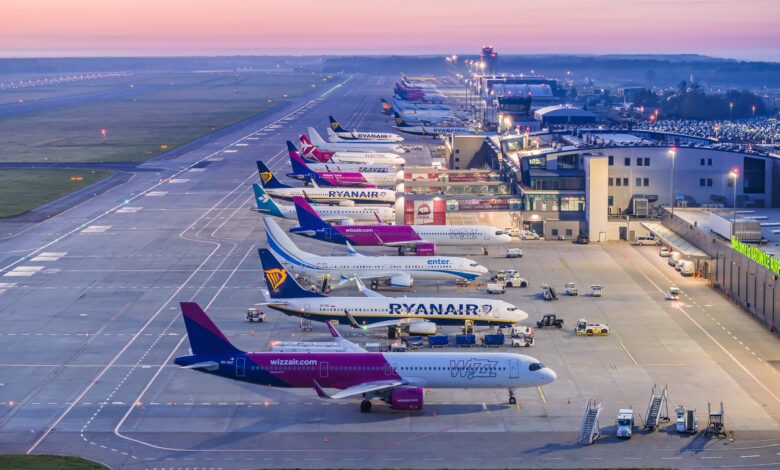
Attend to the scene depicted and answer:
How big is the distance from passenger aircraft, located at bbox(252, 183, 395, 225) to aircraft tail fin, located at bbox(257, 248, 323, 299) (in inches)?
2109

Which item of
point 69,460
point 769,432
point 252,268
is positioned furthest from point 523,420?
point 252,268

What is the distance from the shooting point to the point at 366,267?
103625 millimetres

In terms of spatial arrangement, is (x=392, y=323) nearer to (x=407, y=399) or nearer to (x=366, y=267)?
(x=407, y=399)

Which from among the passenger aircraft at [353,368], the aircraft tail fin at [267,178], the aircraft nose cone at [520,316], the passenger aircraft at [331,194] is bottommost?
the aircraft nose cone at [520,316]

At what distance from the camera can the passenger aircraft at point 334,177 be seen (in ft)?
575

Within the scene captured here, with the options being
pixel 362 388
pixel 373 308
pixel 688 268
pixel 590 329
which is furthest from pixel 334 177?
pixel 362 388

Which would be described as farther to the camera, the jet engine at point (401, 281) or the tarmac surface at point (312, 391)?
the jet engine at point (401, 281)

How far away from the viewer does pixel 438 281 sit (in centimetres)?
10894

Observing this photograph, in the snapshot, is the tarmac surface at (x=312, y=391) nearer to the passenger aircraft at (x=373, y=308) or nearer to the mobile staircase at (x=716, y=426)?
the mobile staircase at (x=716, y=426)

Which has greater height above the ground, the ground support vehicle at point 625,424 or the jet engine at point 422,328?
the jet engine at point 422,328

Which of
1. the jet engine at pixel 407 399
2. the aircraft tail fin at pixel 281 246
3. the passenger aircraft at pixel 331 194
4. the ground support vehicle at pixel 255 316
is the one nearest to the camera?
the jet engine at pixel 407 399

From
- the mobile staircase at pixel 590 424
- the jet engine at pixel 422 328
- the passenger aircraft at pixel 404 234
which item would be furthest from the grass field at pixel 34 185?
the mobile staircase at pixel 590 424

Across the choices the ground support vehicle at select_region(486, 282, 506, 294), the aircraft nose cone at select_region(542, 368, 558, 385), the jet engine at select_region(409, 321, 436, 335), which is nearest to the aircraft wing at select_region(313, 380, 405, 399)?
the aircraft nose cone at select_region(542, 368, 558, 385)

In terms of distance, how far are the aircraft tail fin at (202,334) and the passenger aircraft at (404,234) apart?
5493cm
